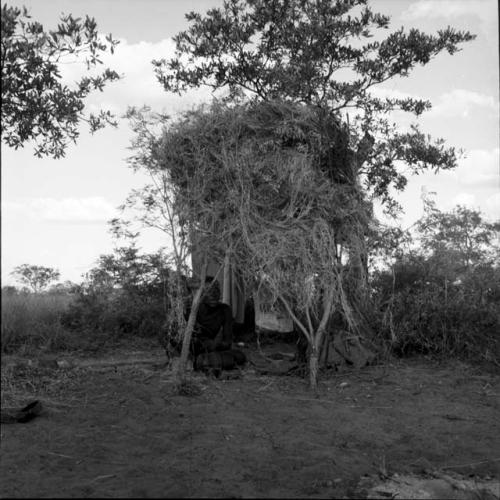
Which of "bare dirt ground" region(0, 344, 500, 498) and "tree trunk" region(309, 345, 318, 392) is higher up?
"tree trunk" region(309, 345, 318, 392)

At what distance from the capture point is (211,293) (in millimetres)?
10438

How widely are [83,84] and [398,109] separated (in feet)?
19.3

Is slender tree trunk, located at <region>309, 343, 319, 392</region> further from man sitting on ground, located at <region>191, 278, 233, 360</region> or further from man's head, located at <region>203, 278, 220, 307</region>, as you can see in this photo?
man's head, located at <region>203, 278, 220, 307</region>

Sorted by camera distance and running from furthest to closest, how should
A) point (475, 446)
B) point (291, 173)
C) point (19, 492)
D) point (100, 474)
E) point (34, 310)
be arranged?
1. point (34, 310)
2. point (291, 173)
3. point (475, 446)
4. point (100, 474)
5. point (19, 492)

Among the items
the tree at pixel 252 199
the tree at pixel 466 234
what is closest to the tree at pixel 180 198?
the tree at pixel 252 199

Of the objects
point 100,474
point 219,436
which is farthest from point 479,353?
point 100,474

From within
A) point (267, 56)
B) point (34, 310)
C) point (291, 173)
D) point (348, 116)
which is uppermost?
point (267, 56)

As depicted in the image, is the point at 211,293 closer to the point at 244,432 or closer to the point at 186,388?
the point at 186,388

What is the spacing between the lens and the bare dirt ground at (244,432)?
5250 millimetres

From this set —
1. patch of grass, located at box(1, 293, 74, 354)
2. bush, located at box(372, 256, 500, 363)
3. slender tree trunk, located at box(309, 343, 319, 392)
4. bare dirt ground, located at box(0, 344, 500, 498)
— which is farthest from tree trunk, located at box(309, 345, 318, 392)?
patch of grass, located at box(1, 293, 74, 354)

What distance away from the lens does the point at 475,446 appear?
6.68 metres

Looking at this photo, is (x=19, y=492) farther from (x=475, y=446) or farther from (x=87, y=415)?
(x=475, y=446)

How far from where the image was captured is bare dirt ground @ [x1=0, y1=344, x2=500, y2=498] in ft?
17.2

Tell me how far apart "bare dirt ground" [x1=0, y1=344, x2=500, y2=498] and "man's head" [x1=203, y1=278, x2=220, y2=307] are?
1.09 metres
